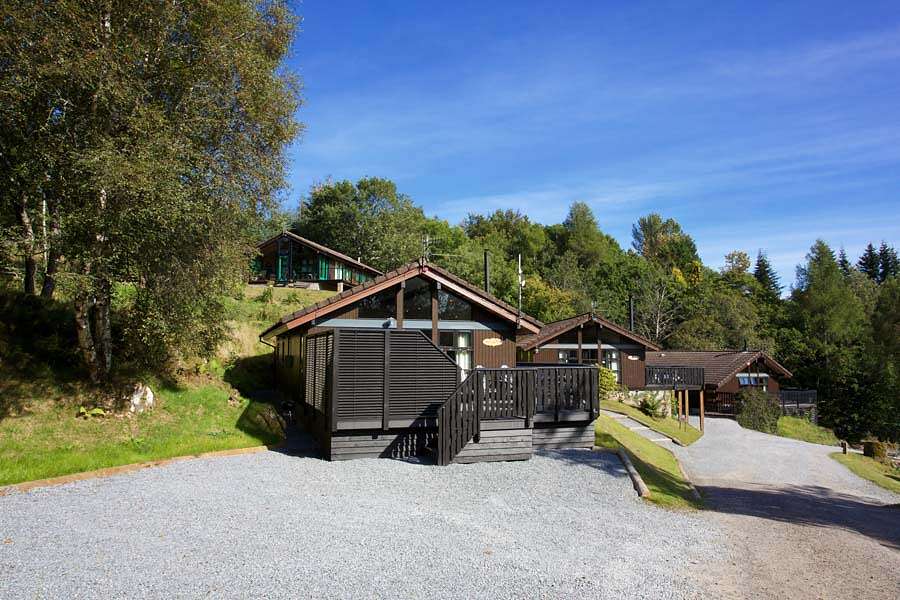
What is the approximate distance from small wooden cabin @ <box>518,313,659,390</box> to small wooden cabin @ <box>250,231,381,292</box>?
43.2ft

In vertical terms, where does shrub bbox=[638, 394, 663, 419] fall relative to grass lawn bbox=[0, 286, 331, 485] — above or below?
below

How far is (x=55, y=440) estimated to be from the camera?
10.1 m

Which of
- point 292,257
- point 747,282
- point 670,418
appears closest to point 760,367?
point 670,418

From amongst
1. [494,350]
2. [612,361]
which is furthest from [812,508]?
[612,361]

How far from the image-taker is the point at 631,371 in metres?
28.1

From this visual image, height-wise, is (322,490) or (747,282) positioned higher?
(747,282)

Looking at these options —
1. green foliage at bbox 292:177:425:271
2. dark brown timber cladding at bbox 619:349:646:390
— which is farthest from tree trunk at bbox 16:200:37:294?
green foliage at bbox 292:177:425:271

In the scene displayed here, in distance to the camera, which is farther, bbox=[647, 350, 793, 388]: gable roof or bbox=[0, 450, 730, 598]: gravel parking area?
bbox=[647, 350, 793, 388]: gable roof

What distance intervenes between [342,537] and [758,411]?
1240 inches

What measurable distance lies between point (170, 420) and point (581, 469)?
28.8 feet

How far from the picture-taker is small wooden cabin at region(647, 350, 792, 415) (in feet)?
109

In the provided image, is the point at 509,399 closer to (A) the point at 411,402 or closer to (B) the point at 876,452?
(A) the point at 411,402

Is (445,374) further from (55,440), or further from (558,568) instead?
(55,440)

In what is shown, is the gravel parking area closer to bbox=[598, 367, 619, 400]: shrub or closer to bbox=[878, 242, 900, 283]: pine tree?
bbox=[598, 367, 619, 400]: shrub
